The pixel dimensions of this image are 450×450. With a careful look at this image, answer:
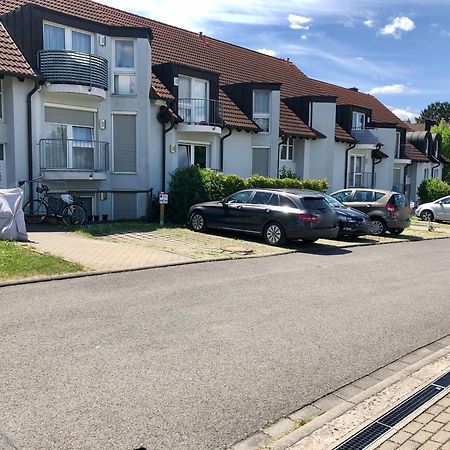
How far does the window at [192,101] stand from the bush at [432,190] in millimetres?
22526

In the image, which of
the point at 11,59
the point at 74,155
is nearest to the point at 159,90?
the point at 74,155

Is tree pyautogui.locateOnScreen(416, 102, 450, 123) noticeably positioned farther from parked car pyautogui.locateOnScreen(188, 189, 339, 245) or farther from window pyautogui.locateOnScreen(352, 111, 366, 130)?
parked car pyautogui.locateOnScreen(188, 189, 339, 245)

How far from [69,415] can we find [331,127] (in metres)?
27.6

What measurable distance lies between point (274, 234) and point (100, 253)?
16.4 feet

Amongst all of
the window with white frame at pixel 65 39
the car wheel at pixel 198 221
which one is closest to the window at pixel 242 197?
the car wheel at pixel 198 221

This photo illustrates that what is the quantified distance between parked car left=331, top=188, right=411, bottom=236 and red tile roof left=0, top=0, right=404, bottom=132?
8.61m

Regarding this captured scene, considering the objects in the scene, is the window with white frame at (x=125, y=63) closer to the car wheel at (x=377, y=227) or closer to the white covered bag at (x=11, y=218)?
the white covered bag at (x=11, y=218)

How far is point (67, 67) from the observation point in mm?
17406

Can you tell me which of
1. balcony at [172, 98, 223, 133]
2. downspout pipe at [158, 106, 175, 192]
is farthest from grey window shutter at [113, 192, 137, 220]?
balcony at [172, 98, 223, 133]

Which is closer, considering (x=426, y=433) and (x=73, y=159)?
(x=426, y=433)

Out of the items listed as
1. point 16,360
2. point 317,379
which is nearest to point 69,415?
point 16,360

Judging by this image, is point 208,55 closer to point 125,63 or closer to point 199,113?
point 199,113

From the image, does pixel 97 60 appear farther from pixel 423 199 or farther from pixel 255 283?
pixel 423 199

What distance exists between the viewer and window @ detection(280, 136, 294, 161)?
93.9 feet
